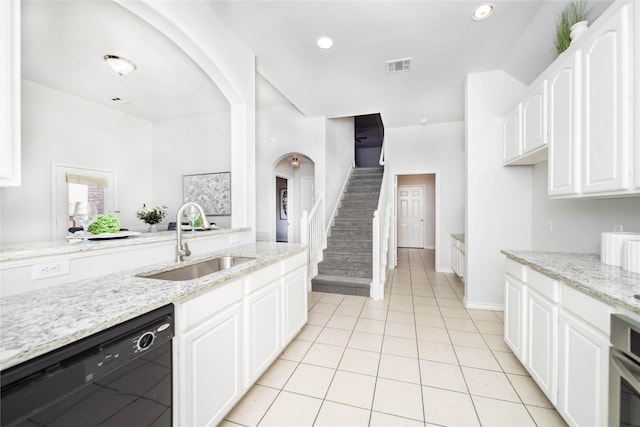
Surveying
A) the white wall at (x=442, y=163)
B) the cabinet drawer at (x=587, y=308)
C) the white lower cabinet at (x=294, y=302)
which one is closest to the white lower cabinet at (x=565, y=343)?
the cabinet drawer at (x=587, y=308)

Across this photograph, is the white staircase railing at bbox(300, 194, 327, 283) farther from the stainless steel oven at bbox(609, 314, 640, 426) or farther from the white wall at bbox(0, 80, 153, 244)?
the white wall at bbox(0, 80, 153, 244)

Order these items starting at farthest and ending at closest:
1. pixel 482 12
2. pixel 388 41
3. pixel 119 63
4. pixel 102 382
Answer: pixel 119 63, pixel 388 41, pixel 482 12, pixel 102 382

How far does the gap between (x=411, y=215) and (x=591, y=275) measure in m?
7.16

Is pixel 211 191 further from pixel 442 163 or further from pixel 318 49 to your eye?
pixel 442 163

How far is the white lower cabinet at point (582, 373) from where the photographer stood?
3.98ft

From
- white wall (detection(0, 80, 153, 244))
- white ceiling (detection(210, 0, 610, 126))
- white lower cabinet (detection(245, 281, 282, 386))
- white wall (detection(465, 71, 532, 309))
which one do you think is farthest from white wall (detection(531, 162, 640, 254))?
white wall (detection(0, 80, 153, 244))

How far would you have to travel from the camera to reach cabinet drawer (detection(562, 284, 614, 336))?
1204mm

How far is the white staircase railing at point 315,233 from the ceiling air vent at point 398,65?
226 cm

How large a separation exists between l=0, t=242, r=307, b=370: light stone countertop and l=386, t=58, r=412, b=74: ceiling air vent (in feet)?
10.1

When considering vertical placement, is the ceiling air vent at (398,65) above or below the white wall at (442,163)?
above

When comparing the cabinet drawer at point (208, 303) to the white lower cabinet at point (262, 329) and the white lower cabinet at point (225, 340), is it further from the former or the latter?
the white lower cabinet at point (262, 329)

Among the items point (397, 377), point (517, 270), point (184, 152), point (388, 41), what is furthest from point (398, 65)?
point (184, 152)

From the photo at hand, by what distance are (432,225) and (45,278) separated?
340 inches

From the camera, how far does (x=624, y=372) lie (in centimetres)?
108
